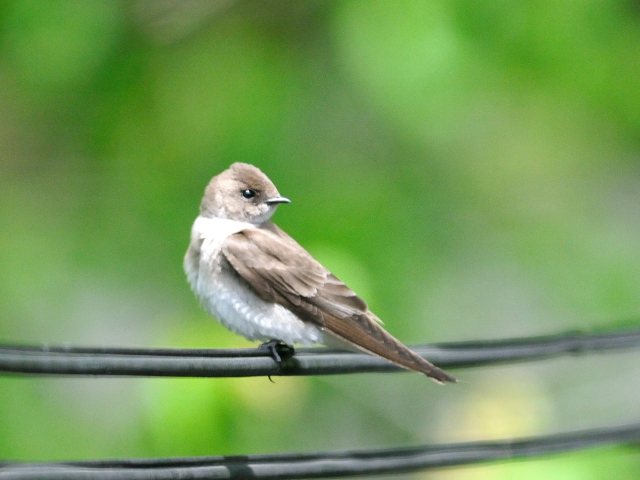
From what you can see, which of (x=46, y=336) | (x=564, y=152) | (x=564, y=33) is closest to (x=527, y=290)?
(x=564, y=152)

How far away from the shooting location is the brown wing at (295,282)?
9.36 feet

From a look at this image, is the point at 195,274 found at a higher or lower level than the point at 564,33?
lower

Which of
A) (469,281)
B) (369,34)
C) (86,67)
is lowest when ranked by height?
(469,281)

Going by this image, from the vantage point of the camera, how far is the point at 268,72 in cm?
530

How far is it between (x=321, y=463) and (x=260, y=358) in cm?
35

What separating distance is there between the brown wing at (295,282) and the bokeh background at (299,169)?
1.01 m

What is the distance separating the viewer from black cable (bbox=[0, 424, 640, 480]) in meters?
1.90

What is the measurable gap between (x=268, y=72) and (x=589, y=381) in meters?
3.35

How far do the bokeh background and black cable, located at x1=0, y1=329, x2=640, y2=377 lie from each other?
1.13 meters

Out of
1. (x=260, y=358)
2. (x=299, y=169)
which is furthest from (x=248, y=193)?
(x=299, y=169)

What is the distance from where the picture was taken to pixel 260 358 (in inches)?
88.5

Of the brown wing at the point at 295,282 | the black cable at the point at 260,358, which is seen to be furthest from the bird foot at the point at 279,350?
the brown wing at the point at 295,282

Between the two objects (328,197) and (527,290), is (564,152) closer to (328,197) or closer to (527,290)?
(527,290)

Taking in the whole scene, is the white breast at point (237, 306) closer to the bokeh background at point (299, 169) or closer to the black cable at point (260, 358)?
the black cable at point (260, 358)
